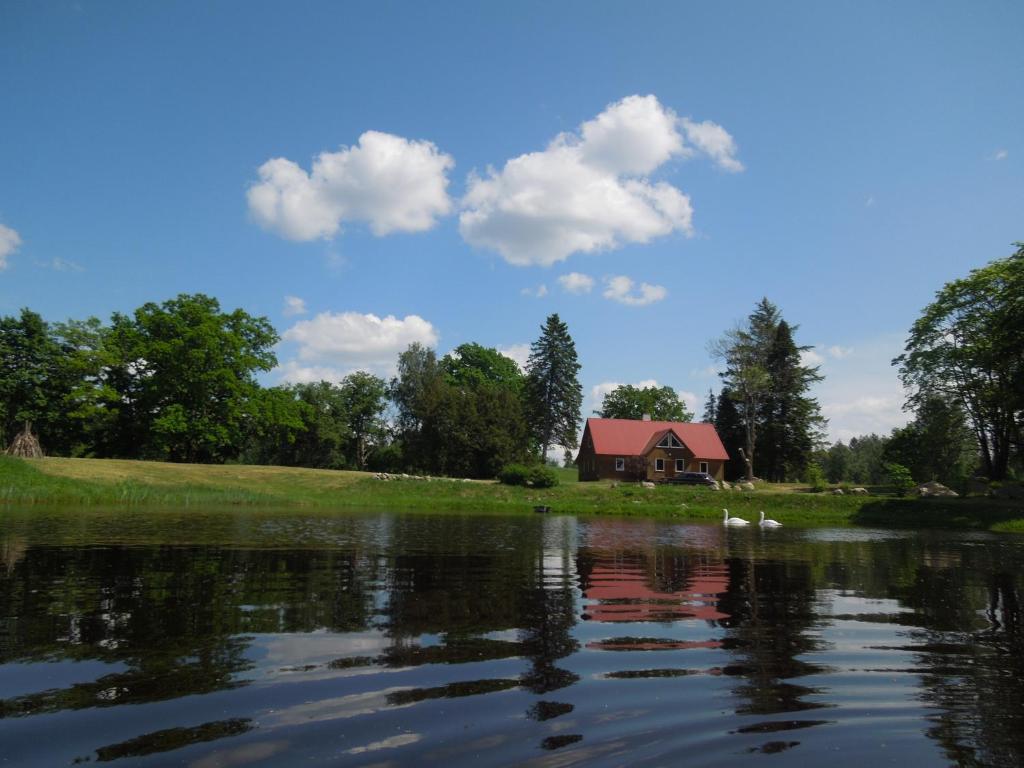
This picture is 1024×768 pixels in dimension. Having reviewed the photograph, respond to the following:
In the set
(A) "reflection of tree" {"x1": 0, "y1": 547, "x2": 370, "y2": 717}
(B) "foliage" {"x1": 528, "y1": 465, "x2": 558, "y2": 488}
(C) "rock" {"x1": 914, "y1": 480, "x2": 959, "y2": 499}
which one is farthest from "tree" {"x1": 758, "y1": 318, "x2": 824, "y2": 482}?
(A) "reflection of tree" {"x1": 0, "y1": 547, "x2": 370, "y2": 717}

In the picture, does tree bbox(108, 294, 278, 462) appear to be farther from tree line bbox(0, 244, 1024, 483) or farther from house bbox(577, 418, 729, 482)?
house bbox(577, 418, 729, 482)

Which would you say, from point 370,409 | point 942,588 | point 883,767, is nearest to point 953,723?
point 883,767

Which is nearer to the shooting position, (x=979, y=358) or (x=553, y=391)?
(x=979, y=358)

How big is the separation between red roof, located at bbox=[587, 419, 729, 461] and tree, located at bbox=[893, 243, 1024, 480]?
69.9ft

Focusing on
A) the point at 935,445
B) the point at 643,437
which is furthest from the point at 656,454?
the point at 935,445

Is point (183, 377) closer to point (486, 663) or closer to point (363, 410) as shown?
point (363, 410)

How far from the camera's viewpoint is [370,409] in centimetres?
9612

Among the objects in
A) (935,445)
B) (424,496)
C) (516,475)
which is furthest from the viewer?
(935,445)

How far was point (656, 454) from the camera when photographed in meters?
73.0

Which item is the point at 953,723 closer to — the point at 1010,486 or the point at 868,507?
the point at 868,507

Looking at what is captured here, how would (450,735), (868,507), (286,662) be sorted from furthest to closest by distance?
(868,507)
(286,662)
(450,735)

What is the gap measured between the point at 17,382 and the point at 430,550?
60.9 meters

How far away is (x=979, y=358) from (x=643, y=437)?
114 feet

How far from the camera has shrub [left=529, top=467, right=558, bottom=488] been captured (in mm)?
55656
